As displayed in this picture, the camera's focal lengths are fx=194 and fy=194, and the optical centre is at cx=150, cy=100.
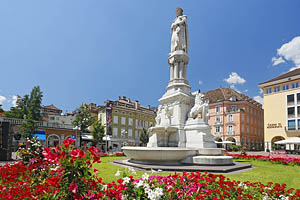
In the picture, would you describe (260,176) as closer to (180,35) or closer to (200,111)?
(200,111)

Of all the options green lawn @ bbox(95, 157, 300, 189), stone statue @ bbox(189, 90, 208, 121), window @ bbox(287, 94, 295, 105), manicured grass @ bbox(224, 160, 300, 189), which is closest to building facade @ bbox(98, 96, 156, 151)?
window @ bbox(287, 94, 295, 105)

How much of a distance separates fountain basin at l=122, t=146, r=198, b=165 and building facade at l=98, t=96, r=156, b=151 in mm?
35129

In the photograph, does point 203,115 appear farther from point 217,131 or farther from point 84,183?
point 217,131

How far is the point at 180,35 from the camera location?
1541cm

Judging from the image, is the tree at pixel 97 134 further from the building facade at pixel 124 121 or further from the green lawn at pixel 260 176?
the green lawn at pixel 260 176

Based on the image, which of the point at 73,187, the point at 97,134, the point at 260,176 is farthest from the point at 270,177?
the point at 97,134

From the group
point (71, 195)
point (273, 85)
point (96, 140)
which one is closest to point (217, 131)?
point (273, 85)

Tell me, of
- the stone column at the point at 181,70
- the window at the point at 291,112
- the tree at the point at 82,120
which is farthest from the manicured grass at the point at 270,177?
the tree at the point at 82,120

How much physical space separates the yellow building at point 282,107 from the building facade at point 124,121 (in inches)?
1161

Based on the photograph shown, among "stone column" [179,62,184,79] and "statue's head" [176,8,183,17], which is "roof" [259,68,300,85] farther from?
"stone column" [179,62,184,79]

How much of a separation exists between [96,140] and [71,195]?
39659mm

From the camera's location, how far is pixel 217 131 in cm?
5159

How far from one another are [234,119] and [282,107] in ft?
35.9

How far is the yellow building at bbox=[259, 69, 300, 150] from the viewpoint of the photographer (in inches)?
→ 1499
